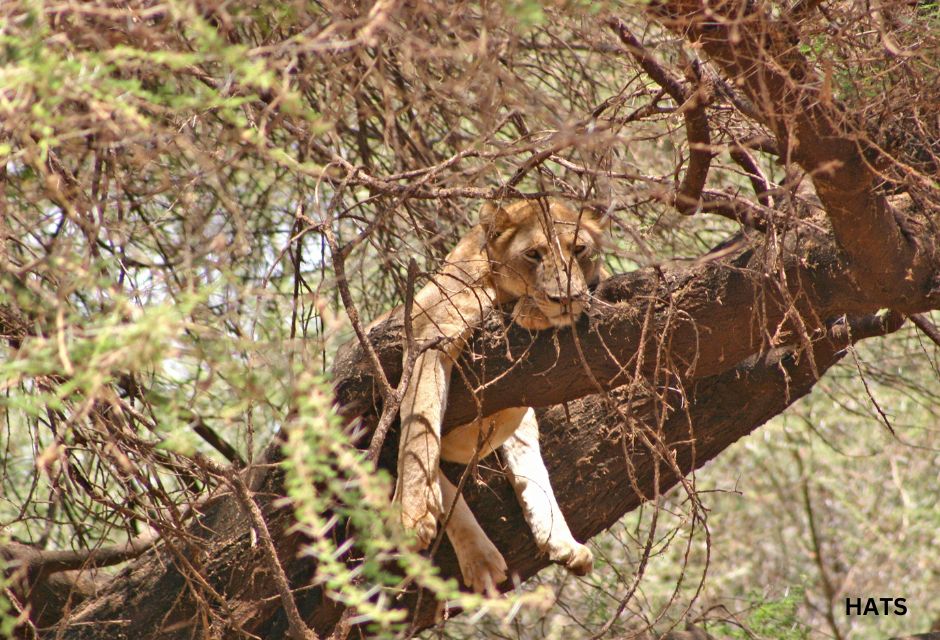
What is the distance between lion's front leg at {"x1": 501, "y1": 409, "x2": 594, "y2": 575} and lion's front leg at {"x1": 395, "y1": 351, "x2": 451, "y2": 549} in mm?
554

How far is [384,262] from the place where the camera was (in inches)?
130

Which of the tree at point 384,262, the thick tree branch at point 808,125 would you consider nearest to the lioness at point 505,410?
the tree at point 384,262

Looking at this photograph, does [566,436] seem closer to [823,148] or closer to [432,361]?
[432,361]

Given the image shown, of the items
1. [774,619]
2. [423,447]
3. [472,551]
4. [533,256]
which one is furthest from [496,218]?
[774,619]

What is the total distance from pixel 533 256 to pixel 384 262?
0.58 m

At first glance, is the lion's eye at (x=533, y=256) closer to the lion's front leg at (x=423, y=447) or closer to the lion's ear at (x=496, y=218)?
the lion's ear at (x=496, y=218)

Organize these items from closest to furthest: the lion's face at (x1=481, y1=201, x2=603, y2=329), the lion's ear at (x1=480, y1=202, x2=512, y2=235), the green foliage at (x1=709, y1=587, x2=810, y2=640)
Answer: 1. the lion's face at (x1=481, y1=201, x2=603, y2=329)
2. the lion's ear at (x1=480, y1=202, x2=512, y2=235)
3. the green foliage at (x1=709, y1=587, x2=810, y2=640)

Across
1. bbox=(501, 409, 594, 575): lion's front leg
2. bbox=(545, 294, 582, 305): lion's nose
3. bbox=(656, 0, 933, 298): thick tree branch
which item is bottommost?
bbox=(501, 409, 594, 575): lion's front leg

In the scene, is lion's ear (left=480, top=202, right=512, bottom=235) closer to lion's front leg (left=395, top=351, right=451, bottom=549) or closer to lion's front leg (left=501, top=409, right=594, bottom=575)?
lion's front leg (left=395, top=351, right=451, bottom=549)

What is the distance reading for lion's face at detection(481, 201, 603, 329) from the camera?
10.7ft

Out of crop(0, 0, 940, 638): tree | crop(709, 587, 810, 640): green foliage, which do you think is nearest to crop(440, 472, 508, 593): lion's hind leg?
crop(0, 0, 940, 638): tree

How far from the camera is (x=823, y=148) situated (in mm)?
2744

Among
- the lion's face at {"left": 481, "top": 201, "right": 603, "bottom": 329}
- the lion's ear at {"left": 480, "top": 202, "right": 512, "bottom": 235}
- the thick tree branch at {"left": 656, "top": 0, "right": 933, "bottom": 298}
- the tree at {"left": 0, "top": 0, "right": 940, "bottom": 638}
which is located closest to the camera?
the tree at {"left": 0, "top": 0, "right": 940, "bottom": 638}

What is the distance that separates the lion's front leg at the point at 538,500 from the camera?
3539 mm
